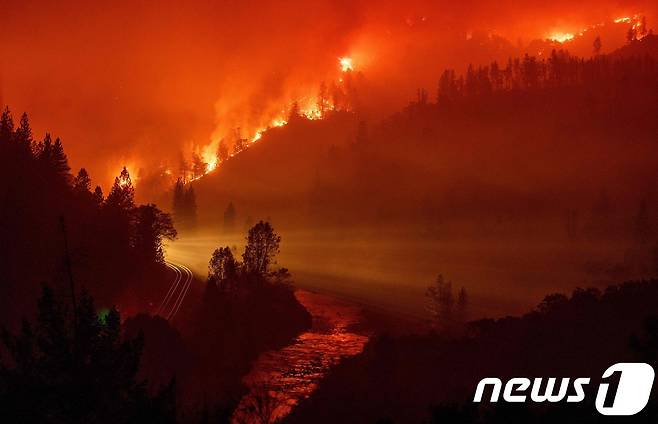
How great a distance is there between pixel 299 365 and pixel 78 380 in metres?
49.6

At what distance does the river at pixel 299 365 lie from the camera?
52.1m

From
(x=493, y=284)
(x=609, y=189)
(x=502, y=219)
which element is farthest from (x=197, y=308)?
(x=609, y=189)

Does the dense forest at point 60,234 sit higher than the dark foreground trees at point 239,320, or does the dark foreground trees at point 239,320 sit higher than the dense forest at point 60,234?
the dense forest at point 60,234

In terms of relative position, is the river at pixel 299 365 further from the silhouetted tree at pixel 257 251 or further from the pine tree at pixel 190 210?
the pine tree at pixel 190 210

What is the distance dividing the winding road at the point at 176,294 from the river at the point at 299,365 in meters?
13.0

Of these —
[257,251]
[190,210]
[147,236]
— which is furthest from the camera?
[190,210]

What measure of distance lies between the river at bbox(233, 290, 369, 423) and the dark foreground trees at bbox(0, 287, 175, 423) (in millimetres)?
21731

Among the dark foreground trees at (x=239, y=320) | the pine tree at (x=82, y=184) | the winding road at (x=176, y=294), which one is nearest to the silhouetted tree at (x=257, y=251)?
the dark foreground trees at (x=239, y=320)

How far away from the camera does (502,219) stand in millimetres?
186125

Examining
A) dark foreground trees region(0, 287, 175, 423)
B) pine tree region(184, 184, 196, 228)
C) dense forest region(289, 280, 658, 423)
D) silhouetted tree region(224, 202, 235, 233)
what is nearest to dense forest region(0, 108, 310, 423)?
dark foreground trees region(0, 287, 175, 423)

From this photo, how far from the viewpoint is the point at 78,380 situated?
59.5 feet

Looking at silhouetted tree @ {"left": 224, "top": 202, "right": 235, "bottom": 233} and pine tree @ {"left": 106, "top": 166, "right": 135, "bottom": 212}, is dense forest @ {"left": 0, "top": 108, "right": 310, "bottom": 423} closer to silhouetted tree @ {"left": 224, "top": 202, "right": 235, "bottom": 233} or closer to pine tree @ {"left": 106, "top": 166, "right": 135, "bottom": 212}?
pine tree @ {"left": 106, "top": 166, "right": 135, "bottom": 212}

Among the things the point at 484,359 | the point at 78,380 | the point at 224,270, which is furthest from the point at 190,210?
the point at 78,380

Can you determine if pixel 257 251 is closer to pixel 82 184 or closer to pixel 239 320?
pixel 239 320
